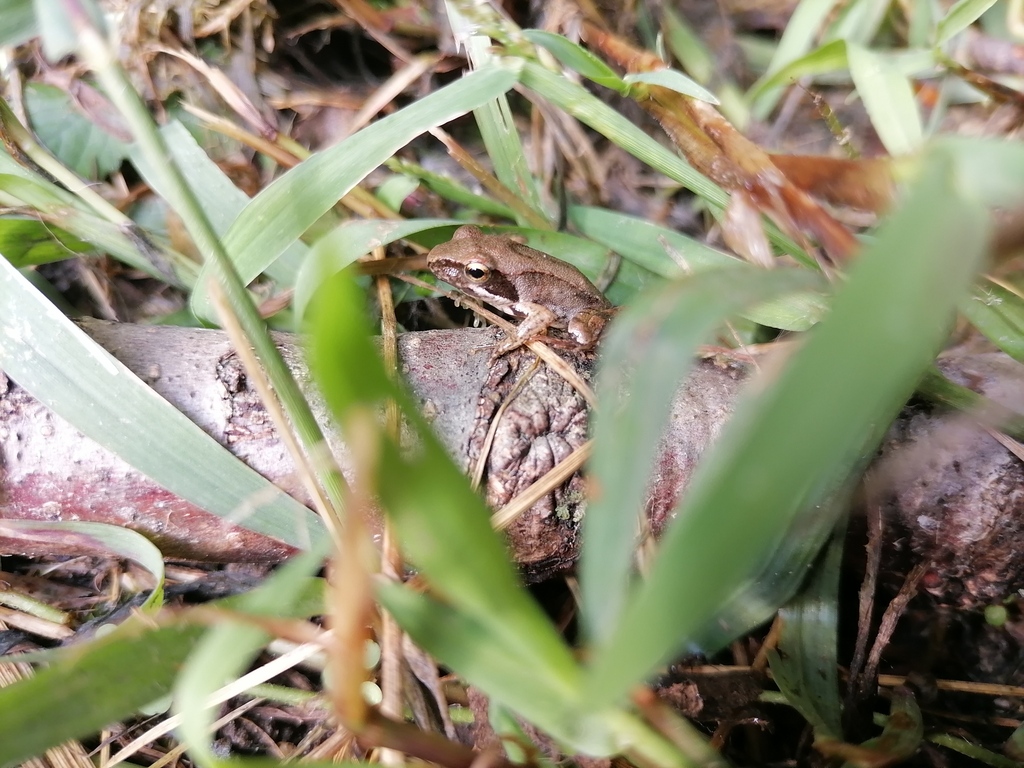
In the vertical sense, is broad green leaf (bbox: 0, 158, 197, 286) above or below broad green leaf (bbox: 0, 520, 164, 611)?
above

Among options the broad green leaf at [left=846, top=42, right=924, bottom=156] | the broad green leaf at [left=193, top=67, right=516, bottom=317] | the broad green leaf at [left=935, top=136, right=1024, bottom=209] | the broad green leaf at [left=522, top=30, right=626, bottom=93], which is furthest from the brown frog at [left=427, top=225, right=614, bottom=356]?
the broad green leaf at [left=935, top=136, right=1024, bottom=209]

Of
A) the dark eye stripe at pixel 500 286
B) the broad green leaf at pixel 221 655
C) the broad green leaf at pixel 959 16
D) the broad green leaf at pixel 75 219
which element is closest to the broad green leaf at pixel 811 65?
the broad green leaf at pixel 959 16

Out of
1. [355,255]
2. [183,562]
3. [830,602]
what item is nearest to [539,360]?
[355,255]

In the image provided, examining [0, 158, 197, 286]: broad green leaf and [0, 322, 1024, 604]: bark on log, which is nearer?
[0, 322, 1024, 604]: bark on log

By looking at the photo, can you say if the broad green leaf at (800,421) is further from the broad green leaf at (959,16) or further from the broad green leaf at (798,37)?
the broad green leaf at (798,37)

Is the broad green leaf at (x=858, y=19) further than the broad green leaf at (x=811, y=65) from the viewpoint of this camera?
Yes

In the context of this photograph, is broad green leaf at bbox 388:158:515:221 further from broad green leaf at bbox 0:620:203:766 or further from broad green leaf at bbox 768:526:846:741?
broad green leaf at bbox 0:620:203:766
